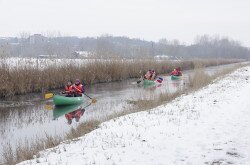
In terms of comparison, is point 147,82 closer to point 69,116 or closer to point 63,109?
point 63,109

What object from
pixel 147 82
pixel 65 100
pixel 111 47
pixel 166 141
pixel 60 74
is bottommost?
pixel 65 100

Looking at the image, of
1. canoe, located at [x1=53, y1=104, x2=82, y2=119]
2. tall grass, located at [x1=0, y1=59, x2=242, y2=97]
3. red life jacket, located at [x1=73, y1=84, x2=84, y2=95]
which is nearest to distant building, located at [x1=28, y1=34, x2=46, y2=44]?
tall grass, located at [x1=0, y1=59, x2=242, y2=97]

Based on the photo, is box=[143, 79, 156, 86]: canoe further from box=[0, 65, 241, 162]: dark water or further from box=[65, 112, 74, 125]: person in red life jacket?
box=[65, 112, 74, 125]: person in red life jacket

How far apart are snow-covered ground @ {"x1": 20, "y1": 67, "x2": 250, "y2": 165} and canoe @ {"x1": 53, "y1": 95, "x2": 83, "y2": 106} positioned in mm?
6260

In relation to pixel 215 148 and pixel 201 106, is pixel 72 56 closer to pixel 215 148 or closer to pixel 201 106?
pixel 201 106

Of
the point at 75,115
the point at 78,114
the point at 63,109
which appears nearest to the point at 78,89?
the point at 63,109

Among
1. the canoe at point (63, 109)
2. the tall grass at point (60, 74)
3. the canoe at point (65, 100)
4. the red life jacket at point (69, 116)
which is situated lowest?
the red life jacket at point (69, 116)

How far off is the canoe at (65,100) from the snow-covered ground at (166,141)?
20.5 ft

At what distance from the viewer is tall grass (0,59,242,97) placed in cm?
1753

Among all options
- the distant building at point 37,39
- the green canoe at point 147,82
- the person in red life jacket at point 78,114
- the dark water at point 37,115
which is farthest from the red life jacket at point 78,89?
the green canoe at point 147,82

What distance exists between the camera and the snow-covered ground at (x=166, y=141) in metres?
5.53

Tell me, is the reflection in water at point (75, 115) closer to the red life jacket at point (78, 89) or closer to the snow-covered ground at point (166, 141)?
the red life jacket at point (78, 89)

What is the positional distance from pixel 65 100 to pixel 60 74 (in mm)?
6242

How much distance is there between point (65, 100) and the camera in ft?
49.9
